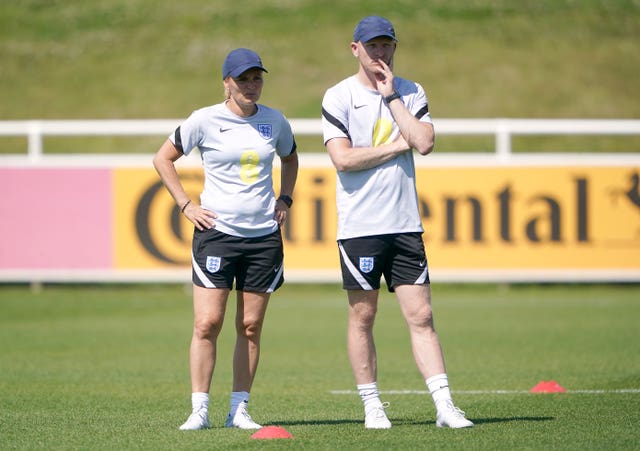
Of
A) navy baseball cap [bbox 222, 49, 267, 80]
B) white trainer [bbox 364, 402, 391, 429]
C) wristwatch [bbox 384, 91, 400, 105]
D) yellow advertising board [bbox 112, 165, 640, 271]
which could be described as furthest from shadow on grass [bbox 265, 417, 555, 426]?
yellow advertising board [bbox 112, 165, 640, 271]

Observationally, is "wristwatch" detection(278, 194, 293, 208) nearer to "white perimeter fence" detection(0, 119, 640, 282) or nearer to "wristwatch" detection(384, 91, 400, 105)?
"wristwatch" detection(384, 91, 400, 105)

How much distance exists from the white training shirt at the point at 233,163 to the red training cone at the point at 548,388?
105 inches

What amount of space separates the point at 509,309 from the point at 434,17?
22.6 m

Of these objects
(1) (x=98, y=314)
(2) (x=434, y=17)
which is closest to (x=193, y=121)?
(1) (x=98, y=314)

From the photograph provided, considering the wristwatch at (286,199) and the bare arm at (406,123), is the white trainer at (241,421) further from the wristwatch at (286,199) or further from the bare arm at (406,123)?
the bare arm at (406,123)

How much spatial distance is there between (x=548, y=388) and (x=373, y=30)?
3197 mm

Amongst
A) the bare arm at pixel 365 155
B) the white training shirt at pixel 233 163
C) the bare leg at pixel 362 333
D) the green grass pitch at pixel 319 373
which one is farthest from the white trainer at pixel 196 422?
the bare arm at pixel 365 155

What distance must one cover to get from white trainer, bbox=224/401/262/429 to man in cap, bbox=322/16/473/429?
0.68m

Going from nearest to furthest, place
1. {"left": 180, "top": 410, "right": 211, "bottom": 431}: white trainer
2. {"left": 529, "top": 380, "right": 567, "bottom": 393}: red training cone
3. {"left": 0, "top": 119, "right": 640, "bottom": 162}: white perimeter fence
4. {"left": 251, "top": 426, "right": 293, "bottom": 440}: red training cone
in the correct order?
1. {"left": 251, "top": 426, "right": 293, "bottom": 440}: red training cone
2. {"left": 180, "top": 410, "right": 211, "bottom": 431}: white trainer
3. {"left": 529, "top": 380, "right": 567, "bottom": 393}: red training cone
4. {"left": 0, "top": 119, "right": 640, "bottom": 162}: white perimeter fence

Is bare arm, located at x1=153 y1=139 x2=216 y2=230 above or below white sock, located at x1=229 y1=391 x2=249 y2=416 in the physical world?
above

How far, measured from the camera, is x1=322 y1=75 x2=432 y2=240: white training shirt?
758 centimetres

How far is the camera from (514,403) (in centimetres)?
877

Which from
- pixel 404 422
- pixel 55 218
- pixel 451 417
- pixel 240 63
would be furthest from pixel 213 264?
pixel 55 218

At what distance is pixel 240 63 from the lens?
24.6 feet
